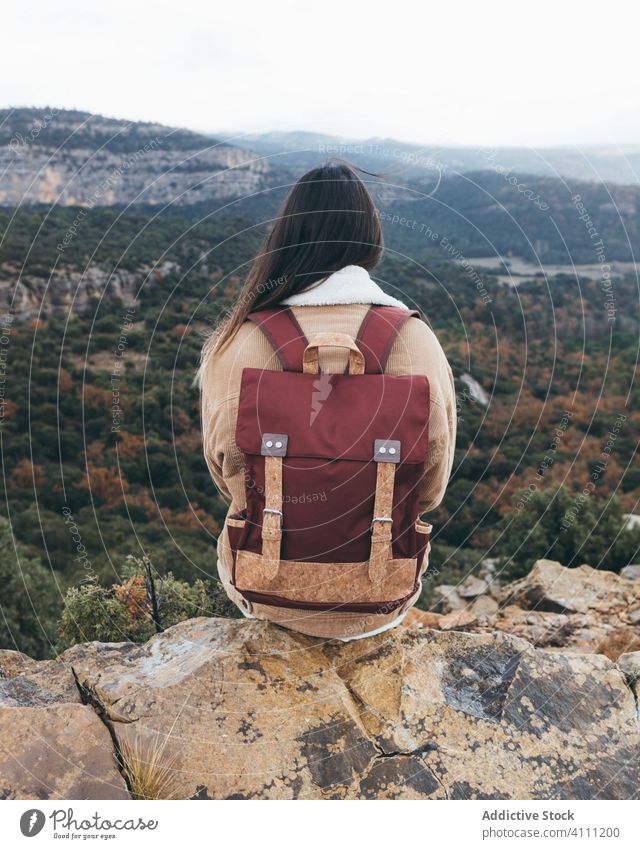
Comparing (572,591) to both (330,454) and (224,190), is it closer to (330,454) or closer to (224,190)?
(330,454)

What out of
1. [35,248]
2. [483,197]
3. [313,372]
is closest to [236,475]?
[313,372]

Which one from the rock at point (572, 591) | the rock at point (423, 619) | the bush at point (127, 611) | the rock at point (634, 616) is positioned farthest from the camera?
the rock at point (423, 619)

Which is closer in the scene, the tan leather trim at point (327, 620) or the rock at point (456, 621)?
the tan leather trim at point (327, 620)

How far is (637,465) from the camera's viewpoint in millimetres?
16016

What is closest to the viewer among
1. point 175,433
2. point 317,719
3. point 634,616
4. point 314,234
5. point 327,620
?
point 314,234

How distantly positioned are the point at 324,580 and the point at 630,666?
178 cm

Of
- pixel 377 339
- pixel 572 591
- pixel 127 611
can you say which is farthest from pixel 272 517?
pixel 572 591

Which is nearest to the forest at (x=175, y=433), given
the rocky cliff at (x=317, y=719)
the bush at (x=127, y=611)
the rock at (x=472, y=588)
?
the bush at (x=127, y=611)

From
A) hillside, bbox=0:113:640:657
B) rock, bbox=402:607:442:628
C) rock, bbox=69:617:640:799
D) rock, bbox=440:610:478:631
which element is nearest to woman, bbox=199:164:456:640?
hillside, bbox=0:113:640:657

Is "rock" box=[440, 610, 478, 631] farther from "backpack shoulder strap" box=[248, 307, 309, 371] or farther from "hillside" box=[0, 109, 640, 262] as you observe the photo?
"hillside" box=[0, 109, 640, 262]

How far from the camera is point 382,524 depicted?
99.7 inches

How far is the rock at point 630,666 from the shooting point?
10.1 feet

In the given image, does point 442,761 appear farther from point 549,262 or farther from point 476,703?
point 549,262

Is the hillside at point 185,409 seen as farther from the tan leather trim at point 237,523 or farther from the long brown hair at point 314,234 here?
the tan leather trim at point 237,523
